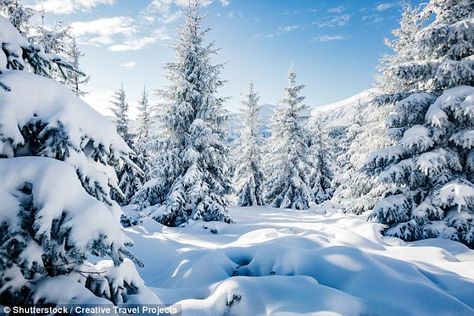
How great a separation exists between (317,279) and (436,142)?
25.3 feet

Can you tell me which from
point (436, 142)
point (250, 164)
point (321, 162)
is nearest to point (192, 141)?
point (436, 142)

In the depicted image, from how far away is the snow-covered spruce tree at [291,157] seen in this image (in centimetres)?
2612

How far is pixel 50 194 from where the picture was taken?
2311 millimetres

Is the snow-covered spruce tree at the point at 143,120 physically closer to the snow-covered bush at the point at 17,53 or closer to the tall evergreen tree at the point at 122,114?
the tall evergreen tree at the point at 122,114

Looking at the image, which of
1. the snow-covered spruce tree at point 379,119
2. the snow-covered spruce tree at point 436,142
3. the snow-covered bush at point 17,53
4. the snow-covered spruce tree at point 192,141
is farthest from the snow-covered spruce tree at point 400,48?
the snow-covered bush at point 17,53

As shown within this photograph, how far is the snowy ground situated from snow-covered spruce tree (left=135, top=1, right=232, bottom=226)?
5558 millimetres

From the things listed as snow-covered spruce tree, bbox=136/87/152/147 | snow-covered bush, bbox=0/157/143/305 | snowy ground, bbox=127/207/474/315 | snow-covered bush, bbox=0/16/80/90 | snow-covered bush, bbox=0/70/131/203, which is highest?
snow-covered spruce tree, bbox=136/87/152/147

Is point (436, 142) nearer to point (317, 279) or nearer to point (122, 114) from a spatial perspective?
point (317, 279)

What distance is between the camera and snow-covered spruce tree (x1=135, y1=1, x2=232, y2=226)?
1409 centimetres

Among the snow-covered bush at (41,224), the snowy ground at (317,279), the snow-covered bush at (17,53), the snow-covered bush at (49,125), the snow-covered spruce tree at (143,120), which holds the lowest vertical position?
the snowy ground at (317,279)

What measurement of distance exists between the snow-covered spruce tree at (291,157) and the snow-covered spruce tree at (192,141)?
11562 millimetres

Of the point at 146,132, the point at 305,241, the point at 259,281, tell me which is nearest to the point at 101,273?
the point at 259,281

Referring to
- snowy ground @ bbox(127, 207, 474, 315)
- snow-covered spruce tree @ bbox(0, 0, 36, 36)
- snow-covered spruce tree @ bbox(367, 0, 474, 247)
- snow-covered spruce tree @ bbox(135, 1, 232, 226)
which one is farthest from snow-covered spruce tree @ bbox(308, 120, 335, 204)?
snow-covered spruce tree @ bbox(0, 0, 36, 36)

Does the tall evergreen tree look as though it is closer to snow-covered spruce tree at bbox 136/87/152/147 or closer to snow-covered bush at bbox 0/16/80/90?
snow-covered spruce tree at bbox 136/87/152/147
